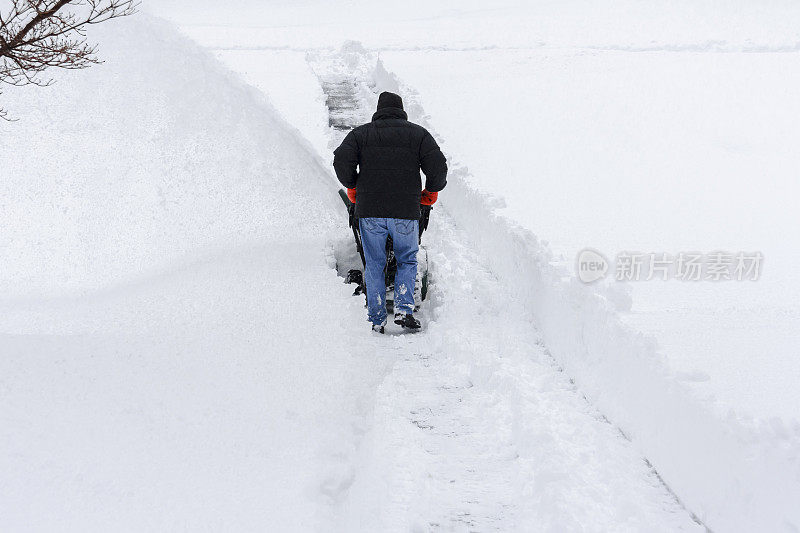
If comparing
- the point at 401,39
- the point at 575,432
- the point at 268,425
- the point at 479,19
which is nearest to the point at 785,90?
the point at 575,432

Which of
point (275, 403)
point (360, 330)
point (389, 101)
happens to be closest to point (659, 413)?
point (275, 403)

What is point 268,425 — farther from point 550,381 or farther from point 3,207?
point 3,207

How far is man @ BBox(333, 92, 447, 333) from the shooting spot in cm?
440

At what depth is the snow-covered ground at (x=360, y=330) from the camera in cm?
266

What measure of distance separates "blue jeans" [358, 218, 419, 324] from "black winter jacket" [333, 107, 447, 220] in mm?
113

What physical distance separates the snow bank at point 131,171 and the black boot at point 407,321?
6.55 feet

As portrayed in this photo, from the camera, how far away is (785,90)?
1183 cm

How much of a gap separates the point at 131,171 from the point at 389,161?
353 centimetres

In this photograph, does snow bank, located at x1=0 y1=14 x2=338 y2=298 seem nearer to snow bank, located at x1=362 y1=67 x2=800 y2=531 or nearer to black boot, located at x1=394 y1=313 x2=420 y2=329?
black boot, located at x1=394 y1=313 x2=420 y2=329

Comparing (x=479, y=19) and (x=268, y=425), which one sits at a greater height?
(x=479, y=19)

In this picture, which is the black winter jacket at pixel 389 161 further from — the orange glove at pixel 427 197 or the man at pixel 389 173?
the orange glove at pixel 427 197

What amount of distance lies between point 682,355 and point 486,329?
4.52 feet

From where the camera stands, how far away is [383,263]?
4664mm

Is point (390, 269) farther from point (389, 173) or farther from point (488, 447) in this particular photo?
point (488, 447)
